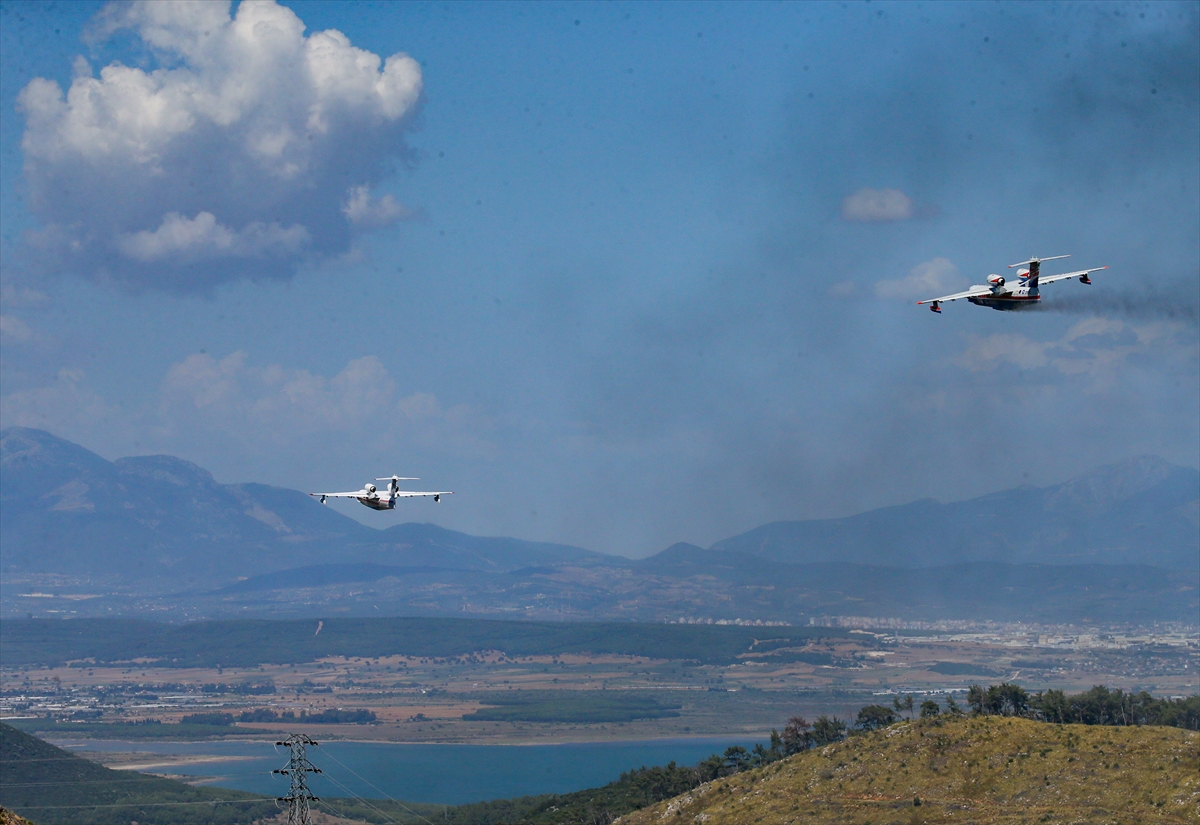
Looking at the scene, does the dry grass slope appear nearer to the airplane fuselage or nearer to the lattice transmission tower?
the airplane fuselage

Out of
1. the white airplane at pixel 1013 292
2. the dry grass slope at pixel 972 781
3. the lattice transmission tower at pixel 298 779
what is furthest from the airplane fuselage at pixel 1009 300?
the lattice transmission tower at pixel 298 779

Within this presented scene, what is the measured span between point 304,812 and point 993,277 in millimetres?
56248

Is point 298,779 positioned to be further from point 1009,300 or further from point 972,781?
point 972,781

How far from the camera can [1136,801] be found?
101 metres

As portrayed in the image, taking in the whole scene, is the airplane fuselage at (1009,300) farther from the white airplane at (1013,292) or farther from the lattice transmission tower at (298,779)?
the lattice transmission tower at (298,779)

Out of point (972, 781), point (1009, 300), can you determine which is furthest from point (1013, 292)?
point (972, 781)

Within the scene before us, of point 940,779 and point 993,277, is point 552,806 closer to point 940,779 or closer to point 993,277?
point 940,779

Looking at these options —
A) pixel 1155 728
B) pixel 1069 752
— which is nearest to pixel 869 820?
pixel 1069 752

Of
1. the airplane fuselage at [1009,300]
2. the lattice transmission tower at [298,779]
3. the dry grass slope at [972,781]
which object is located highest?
the airplane fuselage at [1009,300]

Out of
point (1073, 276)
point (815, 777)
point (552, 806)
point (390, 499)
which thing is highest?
point (1073, 276)

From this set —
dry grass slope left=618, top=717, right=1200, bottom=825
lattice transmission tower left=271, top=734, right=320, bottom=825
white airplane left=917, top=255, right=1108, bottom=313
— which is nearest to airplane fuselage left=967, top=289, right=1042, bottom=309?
white airplane left=917, top=255, right=1108, bottom=313

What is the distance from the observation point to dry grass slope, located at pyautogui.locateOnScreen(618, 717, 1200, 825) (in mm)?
101750

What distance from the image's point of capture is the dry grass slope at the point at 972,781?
334ft

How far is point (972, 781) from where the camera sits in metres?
111
